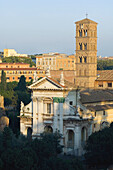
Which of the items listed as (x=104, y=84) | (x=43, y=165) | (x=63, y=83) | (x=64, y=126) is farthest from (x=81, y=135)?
(x=104, y=84)

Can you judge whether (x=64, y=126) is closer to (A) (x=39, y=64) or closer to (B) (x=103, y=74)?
(B) (x=103, y=74)

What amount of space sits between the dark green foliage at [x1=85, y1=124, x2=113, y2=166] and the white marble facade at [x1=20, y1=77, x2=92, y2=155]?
275cm

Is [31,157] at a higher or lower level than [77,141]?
lower

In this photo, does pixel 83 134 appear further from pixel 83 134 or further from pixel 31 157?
pixel 31 157

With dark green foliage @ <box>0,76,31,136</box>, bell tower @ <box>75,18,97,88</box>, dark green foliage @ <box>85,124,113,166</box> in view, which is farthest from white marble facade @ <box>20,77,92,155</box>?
bell tower @ <box>75,18,97,88</box>

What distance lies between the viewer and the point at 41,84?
5119 cm

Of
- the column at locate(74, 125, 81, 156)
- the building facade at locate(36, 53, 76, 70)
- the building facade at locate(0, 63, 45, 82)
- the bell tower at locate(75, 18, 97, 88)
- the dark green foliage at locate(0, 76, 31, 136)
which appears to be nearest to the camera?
the column at locate(74, 125, 81, 156)

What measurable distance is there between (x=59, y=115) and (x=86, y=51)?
22017 mm

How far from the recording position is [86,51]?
70500 millimetres

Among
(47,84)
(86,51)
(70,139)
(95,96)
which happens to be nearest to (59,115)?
(70,139)

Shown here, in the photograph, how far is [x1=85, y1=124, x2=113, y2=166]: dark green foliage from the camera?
146 ft

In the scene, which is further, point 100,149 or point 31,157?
point 100,149

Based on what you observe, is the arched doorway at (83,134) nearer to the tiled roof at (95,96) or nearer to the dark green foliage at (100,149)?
the tiled roof at (95,96)

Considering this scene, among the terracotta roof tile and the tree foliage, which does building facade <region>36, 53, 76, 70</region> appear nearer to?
the terracotta roof tile
